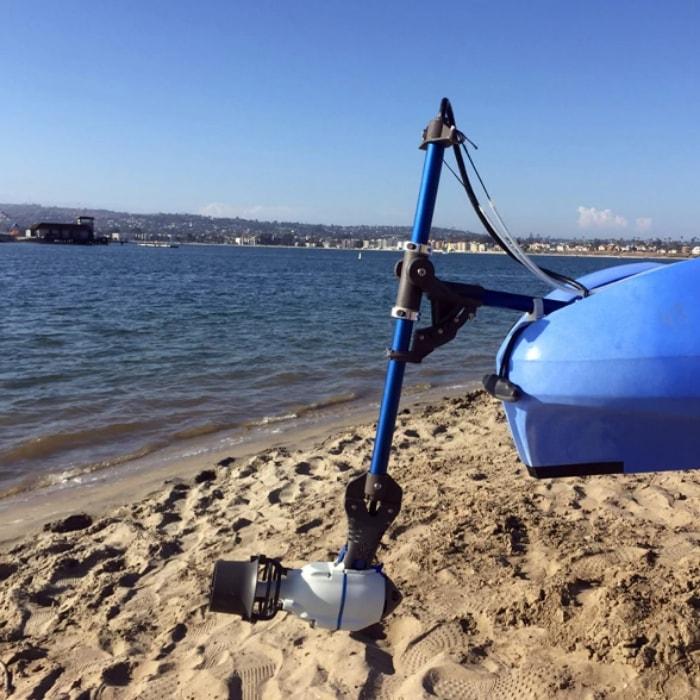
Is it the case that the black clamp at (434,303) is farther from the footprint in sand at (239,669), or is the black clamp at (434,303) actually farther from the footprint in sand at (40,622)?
the footprint in sand at (40,622)

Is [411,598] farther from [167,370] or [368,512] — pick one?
[167,370]

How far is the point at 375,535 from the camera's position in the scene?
283cm

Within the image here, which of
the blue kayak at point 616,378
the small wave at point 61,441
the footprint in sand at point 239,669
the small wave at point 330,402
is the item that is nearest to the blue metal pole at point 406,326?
the blue kayak at point 616,378

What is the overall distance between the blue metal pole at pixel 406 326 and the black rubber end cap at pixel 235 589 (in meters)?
0.66

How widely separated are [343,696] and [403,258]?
1957 millimetres

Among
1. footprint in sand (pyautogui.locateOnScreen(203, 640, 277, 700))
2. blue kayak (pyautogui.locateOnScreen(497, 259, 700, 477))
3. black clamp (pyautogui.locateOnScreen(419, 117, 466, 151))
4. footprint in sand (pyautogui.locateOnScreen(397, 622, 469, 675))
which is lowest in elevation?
footprint in sand (pyautogui.locateOnScreen(203, 640, 277, 700))

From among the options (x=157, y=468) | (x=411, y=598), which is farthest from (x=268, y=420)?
(x=411, y=598)

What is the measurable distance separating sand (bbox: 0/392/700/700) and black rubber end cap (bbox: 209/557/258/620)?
611 mm

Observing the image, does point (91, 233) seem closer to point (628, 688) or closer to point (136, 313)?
point (136, 313)

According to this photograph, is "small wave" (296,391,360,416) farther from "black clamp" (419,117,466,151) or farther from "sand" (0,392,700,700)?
"black clamp" (419,117,466,151)

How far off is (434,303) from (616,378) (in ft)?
2.61

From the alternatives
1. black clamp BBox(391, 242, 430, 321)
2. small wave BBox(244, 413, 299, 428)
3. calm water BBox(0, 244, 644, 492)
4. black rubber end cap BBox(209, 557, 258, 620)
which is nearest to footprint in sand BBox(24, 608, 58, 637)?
black rubber end cap BBox(209, 557, 258, 620)

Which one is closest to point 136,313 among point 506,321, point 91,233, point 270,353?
point 270,353

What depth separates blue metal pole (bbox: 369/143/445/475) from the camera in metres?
2.76
